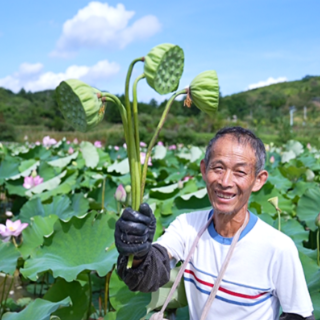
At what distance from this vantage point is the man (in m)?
0.88

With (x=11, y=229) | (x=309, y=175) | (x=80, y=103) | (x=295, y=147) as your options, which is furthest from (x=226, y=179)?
(x=295, y=147)

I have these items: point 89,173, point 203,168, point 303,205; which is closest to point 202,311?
point 203,168

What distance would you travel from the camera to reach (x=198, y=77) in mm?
879

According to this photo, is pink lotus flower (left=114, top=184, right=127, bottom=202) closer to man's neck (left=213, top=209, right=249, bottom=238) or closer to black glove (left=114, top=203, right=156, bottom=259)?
man's neck (left=213, top=209, right=249, bottom=238)

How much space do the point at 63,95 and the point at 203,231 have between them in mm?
482

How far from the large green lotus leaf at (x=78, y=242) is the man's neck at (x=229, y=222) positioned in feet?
1.96

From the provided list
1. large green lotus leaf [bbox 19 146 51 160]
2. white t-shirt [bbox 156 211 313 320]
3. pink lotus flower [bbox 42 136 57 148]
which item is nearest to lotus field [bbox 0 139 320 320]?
white t-shirt [bbox 156 211 313 320]

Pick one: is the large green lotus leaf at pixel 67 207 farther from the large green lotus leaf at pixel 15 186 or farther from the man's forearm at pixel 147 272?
the man's forearm at pixel 147 272

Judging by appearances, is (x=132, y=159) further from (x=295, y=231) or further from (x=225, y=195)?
(x=295, y=231)

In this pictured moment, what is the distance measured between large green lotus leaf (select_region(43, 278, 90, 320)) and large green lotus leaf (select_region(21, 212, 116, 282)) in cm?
9

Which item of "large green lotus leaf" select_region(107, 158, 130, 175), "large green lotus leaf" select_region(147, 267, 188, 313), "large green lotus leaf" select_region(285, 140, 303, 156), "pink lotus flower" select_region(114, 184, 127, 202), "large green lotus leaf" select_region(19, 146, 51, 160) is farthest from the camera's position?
"large green lotus leaf" select_region(285, 140, 303, 156)

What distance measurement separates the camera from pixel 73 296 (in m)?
1.47

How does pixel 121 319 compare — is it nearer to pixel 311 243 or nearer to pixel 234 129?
pixel 234 129

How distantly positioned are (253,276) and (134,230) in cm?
35
